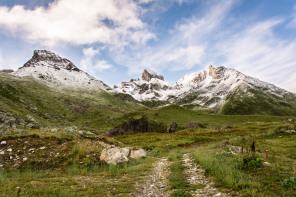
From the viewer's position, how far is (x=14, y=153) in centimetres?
1273

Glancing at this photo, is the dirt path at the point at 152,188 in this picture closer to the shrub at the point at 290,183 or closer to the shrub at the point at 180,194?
the shrub at the point at 180,194

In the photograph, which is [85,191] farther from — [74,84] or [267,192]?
[74,84]

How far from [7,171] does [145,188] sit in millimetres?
10473

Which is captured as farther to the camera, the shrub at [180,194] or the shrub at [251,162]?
the shrub at [251,162]

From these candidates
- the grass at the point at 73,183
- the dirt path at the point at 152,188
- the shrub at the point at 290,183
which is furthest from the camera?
the dirt path at the point at 152,188

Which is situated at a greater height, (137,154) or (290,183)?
(290,183)

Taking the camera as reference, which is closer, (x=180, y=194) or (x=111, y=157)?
(x=180, y=194)

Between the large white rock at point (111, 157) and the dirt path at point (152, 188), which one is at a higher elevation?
the large white rock at point (111, 157)

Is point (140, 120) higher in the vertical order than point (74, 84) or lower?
lower

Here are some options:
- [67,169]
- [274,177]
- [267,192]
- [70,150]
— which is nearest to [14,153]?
[70,150]

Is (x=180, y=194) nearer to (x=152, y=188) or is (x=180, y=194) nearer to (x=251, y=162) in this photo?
(x=152, y=188)

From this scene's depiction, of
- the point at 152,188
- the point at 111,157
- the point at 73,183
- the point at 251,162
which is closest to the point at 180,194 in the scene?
the point at 152,188

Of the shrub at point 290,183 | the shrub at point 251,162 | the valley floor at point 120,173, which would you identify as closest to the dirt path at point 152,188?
the valley floor at point 120,173

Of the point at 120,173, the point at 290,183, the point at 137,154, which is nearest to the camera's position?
the point at 290,183
